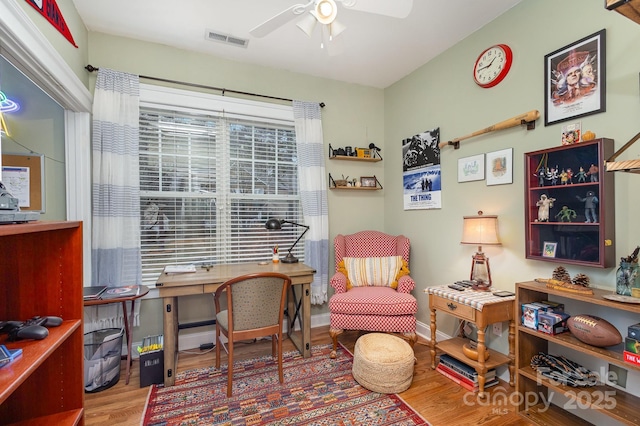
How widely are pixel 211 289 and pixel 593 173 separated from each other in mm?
2576

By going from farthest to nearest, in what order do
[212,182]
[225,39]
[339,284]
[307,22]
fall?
1. [212,182]
2. [339,284]
3. [225,39]
4. [307,22]

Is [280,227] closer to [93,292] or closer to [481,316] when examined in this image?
[93,292]

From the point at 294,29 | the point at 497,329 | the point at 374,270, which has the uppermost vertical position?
the point at 294,29

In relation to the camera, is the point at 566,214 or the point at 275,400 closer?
the point at 566,214

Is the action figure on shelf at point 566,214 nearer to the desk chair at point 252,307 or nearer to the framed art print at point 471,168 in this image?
the framed art print at point 471,168

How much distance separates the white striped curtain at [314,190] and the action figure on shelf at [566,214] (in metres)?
1.95

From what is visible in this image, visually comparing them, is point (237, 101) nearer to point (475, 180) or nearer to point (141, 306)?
point (141, 306)

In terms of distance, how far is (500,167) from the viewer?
7.29ft

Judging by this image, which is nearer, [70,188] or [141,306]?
[70,188]

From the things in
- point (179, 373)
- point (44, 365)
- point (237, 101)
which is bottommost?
point (179, 373)

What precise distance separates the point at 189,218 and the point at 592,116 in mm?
3137

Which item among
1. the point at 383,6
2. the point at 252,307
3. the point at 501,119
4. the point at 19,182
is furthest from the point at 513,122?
the point at 19,182

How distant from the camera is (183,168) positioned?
110 inches

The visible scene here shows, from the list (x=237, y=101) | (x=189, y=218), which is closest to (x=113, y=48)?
(x=237, y=101)
